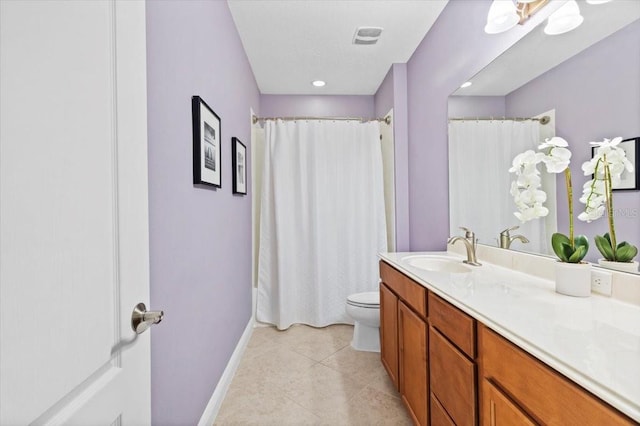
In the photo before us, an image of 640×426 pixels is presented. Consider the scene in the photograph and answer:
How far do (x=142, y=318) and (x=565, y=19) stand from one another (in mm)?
1841

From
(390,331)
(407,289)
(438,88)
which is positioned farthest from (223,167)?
(438,88)

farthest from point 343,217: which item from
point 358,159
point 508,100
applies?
point 508,100

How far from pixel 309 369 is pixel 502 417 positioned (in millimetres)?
1619

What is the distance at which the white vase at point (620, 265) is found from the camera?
3.50 feet

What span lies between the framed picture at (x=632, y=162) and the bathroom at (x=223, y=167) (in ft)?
0.09

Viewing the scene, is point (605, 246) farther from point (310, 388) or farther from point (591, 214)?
point (310, 388)

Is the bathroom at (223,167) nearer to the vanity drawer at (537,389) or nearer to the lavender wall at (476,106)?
the lavender wall at (476,106)

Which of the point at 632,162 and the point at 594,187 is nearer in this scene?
the point at 632,162

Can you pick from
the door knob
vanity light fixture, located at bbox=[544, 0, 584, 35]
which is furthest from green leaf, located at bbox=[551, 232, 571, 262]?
the door knob

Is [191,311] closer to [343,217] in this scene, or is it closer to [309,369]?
[309,369]

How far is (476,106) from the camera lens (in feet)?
6.38

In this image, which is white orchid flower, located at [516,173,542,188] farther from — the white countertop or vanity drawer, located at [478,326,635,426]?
vanity drawer, located at [478,326,635,426]

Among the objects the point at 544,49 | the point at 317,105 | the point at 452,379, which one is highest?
the point at 317,105

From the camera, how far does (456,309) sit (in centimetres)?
112
